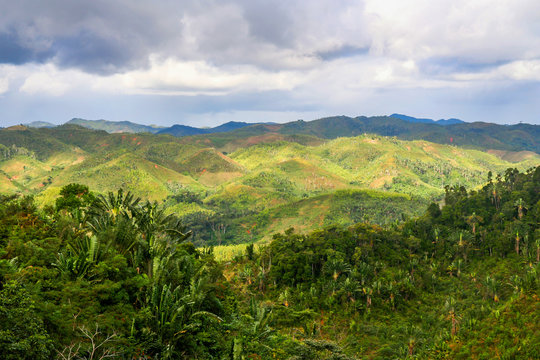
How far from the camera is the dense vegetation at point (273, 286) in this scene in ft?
79.6

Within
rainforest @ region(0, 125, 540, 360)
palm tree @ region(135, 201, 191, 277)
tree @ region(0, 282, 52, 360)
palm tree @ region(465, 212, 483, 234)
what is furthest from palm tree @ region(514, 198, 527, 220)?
tree @ region(0, 282, 52, 360)

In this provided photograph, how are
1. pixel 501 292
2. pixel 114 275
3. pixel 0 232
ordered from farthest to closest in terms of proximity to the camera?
1. pixel 501 292
2. pixel 0 232
3. pixel 114 275

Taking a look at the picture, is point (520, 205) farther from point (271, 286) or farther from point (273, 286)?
point (271, 286)

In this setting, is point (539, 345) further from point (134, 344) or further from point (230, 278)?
point (230, 278)

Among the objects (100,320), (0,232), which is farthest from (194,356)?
(0,232)

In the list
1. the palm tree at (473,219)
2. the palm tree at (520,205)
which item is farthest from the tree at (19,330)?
the palm tree at (520,205)

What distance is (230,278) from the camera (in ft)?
312

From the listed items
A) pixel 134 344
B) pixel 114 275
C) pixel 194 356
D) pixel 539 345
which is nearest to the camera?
pixel 134 344

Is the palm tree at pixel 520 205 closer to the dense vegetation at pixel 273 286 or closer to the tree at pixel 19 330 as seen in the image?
the dense vegetation at pixel 273 286

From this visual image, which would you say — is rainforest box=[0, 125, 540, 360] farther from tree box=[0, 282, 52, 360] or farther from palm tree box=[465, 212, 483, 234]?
palm tree box=[465, 212, 483, 234]

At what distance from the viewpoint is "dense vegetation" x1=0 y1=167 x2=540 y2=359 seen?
955 inches

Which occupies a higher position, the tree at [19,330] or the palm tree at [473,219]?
the tree at [19,330]

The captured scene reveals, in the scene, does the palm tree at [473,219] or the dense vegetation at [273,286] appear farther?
the palm tree at [473,219]

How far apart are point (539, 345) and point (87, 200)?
7376 centimetres
